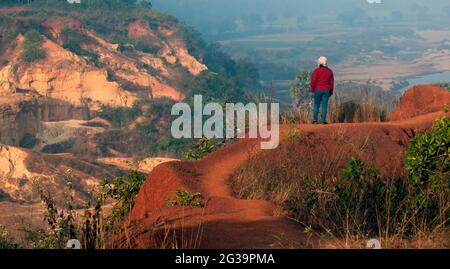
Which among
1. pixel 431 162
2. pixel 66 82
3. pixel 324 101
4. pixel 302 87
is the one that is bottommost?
pixel 302 87

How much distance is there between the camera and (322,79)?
13.4 m

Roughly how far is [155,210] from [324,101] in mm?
5298

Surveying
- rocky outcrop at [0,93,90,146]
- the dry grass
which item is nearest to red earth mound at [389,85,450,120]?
the dry grass

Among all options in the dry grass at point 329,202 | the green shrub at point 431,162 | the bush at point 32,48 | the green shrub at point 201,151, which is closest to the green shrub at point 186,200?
the dry grass at point 329,202

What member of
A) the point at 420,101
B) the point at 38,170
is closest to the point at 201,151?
the point at 420,101

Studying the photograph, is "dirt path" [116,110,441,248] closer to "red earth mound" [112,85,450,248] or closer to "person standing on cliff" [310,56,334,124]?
"red earth mound" [112,85,450,248]

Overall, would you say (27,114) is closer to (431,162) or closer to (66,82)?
(66,82)

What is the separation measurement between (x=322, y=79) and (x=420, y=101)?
3.85 metres

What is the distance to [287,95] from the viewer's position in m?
89.2

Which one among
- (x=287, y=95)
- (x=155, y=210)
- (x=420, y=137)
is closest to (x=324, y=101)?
(x=420, y=137)

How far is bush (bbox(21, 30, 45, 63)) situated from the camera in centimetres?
5703

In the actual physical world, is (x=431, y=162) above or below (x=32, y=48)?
above

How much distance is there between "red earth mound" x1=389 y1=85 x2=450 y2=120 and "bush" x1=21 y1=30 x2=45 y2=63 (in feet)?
145

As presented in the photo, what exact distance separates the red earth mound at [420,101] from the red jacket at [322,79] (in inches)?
108
